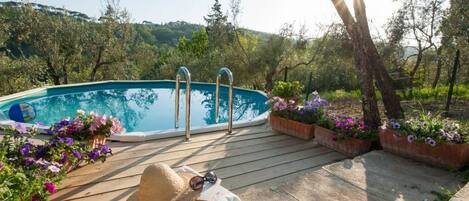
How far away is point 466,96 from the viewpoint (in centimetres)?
719

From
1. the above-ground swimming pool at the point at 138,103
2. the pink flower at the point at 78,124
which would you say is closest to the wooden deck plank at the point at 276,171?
the pink flower at the point at 78,124

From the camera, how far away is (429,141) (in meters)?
2.64

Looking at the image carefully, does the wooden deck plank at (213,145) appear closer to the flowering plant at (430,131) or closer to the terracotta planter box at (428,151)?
the terracotta planter box at (428,151)

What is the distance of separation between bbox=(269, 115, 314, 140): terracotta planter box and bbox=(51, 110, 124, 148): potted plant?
193 centimetres

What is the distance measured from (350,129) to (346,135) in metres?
0.08

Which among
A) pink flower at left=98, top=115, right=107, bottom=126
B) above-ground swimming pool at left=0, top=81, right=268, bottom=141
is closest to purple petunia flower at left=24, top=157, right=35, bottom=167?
pink flower at left=98, top=115, right=107, bottom=126

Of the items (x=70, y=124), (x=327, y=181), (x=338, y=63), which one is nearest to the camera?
(x=327, y=181)

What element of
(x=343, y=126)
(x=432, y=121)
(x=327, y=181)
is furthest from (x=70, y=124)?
(x=432, y=121)

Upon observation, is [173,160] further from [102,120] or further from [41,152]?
[41,152]

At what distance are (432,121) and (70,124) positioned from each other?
3.16 meters

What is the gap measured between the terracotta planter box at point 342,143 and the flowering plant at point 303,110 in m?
0.23

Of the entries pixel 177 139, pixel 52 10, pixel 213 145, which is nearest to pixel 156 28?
pixel 52 10

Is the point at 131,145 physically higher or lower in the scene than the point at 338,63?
lower

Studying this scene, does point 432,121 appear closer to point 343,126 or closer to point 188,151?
point 343,126
